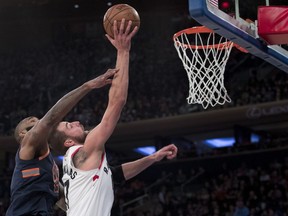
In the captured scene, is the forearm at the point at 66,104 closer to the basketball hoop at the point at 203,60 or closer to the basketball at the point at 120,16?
the basketball at the point at 120,16

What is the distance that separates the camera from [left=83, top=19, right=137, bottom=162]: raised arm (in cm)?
317

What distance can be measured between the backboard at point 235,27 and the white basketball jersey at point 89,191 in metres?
1.43

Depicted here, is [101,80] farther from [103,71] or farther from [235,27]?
[103,71]

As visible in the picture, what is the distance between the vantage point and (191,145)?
17766mm

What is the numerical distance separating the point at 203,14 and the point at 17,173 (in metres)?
1.74

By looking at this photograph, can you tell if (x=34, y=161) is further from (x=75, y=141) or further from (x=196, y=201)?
(x=196, y=201)

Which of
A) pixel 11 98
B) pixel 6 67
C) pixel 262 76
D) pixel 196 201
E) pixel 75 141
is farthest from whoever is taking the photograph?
pixel 6 67

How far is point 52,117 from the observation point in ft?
11.1

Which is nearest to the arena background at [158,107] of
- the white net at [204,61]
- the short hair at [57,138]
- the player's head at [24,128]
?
the white net at [204,61]

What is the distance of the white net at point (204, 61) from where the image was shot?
610 centimetres

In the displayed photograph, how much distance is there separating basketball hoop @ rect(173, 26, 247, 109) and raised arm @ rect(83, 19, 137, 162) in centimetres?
282

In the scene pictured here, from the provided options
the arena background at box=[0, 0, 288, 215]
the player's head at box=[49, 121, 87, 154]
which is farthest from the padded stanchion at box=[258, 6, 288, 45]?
the arena background at box=[0, 0, 288, 215]

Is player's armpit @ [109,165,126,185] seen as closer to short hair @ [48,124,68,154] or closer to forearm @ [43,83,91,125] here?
short hair @ [48,124,68,154]

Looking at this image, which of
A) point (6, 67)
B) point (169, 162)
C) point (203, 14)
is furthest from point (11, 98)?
point (203, 14)
